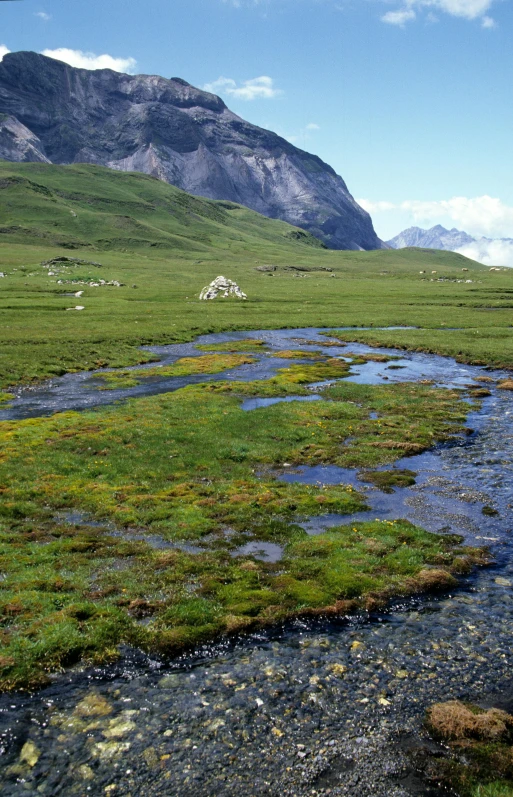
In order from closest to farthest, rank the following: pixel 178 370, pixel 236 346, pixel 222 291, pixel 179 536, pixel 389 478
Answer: pixel 179 536
pixel 389 478
pixel 178 370
pixel 236 346
pixel 222 291

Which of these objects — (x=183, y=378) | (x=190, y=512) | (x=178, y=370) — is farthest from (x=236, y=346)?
(x=190, y=512)

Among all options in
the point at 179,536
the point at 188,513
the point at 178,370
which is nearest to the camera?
the point at 179,536

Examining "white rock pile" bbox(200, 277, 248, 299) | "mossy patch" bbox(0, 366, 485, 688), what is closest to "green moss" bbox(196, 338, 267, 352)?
"mossy patch" bbox(0, 366, 485, 688)

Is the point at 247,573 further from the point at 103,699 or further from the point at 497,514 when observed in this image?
the point at 497,514

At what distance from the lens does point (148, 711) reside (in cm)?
1358

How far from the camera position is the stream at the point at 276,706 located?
11.7 meters

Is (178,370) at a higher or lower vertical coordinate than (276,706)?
higher

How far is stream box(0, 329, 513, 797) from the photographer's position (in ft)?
38.4

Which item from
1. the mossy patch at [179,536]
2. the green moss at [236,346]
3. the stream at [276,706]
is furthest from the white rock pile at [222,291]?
the stream at [276,706]

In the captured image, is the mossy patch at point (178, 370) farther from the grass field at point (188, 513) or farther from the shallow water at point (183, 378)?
the shallow water at point (183, 378)

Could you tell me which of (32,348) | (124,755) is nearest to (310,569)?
(124,755)

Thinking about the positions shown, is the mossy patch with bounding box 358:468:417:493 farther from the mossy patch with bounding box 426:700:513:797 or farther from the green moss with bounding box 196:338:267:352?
the green moss with bounding box 196:338:267:352

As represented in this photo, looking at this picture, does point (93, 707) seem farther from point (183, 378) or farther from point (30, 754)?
point (183, 378)

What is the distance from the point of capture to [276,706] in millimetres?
13734
